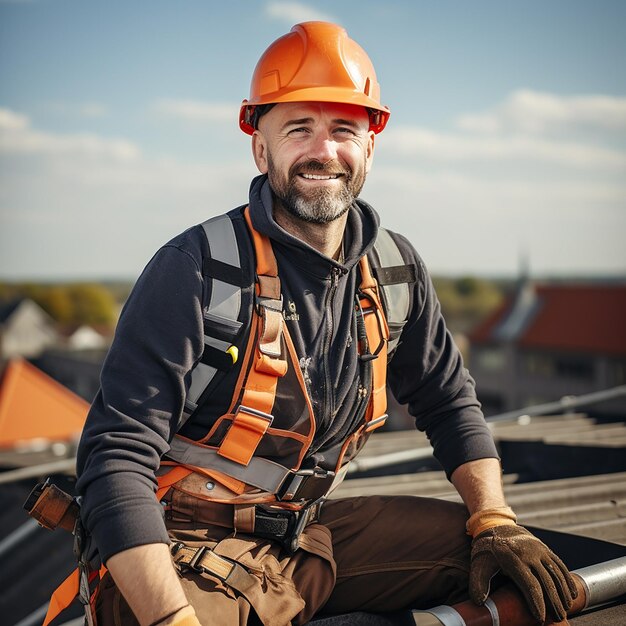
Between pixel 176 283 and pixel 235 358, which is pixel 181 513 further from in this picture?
pixel 176 283

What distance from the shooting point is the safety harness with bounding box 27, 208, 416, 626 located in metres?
2.57

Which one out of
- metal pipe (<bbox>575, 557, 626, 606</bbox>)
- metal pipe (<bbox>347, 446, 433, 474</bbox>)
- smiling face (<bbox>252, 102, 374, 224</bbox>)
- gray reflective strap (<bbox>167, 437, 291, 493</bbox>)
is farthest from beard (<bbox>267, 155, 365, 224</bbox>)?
metal pipe (<bbox>347, 446, 433, 474</bbox>)

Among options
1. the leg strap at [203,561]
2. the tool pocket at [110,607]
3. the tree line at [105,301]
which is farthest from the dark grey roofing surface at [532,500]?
the tree line at [105,301]

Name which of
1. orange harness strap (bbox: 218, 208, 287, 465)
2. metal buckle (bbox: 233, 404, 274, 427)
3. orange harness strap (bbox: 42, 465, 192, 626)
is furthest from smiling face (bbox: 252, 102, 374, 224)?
orange harness strap (bbox: 42, 465, 192, 626)

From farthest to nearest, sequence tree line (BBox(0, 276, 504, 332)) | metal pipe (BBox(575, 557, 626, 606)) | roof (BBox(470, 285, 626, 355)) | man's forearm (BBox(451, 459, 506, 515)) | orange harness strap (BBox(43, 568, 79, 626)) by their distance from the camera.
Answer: tree line (BBox(0, 276, 504, 332)) → roof (BBox(470, 285, 626, 355)) → man's forearm (BBox(451, 459, 506, 515)) → metal pipe (BBox(575, 557, 626, 606)) → orange harness strap (BBox(43, 568, 79, 626))

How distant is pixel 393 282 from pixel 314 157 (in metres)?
0.59

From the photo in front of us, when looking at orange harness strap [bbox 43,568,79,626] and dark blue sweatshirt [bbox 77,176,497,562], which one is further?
orange harness strap [bbox 43,568,79,626]

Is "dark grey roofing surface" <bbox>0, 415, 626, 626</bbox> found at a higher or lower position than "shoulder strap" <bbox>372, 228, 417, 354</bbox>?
lower

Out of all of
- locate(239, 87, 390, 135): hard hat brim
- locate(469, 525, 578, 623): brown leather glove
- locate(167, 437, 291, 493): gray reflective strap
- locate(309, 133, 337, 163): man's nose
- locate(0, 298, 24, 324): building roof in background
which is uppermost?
locate(239, 87, 390, 135): hard hat brim

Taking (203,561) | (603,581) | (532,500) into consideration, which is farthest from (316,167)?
(532,500)

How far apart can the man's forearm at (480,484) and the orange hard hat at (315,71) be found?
149 centimetres

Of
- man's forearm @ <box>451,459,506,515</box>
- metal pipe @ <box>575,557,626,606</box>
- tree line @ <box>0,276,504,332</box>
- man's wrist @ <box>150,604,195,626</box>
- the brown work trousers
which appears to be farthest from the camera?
tree line @ <box>0,276,504,332</box>

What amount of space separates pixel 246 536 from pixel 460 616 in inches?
30.6

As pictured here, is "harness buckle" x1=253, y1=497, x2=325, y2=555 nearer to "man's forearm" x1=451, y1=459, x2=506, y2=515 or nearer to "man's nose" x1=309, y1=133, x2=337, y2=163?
"man's forearm" x1=451, y1=459, x2=506, y2=515
